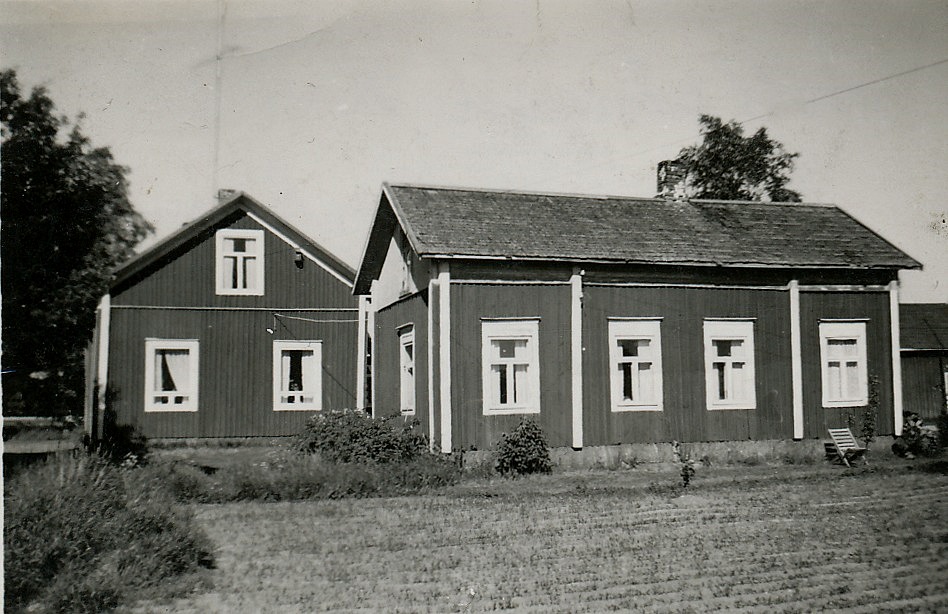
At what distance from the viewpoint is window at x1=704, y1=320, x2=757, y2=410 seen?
16.5m

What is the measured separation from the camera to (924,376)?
29281 millimetres

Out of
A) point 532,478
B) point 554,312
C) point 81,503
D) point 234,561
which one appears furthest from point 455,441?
point 81,503

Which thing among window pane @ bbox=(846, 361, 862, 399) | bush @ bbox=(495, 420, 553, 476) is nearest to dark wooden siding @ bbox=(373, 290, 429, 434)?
bush @ bbox=(495, 420, 553, 476)

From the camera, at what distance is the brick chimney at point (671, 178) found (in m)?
20.0

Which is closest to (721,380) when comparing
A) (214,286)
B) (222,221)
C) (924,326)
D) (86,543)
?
(86,543)

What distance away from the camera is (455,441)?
14672 mm

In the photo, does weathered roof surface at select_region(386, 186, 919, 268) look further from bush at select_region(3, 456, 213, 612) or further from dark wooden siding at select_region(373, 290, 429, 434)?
bush at select_region(3, 456, 213, 612)

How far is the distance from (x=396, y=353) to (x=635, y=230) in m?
6.29

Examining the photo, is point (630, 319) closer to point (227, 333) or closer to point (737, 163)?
point (227, 333)

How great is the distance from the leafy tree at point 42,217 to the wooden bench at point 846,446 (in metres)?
14.3

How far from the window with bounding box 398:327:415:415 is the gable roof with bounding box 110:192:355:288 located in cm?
484

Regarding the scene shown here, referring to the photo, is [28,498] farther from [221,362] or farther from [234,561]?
[221,362]

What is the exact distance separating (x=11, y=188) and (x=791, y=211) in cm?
1649

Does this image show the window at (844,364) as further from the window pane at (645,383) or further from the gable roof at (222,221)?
the gable roof at (222,221)
